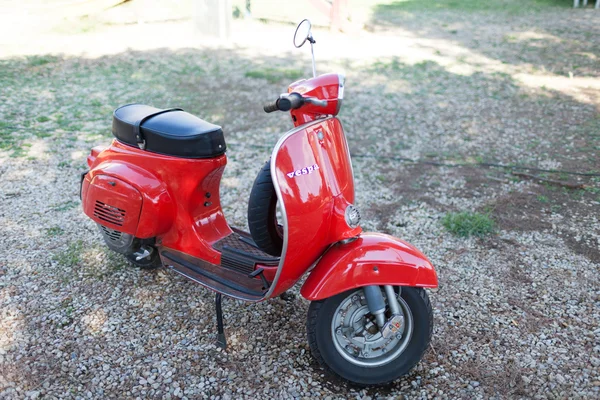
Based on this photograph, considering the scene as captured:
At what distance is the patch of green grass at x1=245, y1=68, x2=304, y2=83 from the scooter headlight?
16.1ft

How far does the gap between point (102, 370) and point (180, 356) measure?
0.37 meters

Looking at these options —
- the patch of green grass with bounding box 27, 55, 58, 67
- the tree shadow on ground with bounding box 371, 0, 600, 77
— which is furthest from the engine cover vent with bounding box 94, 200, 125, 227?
the tree shadow on ground with bounding box 371, 0, 600, 77

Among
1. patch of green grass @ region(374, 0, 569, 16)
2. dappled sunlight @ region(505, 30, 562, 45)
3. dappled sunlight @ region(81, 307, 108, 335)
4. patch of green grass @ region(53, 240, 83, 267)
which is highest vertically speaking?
patch of green grass @ region(374, 0, 569, 16)

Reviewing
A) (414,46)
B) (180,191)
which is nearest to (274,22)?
(414,46)

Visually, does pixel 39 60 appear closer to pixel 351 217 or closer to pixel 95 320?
pixel 95 320

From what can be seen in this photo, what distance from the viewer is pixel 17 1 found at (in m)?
9.50

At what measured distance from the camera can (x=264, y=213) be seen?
8.05 ft

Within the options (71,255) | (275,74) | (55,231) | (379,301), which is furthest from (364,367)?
(275,74)

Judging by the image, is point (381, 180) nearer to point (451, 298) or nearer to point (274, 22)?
point (451, 298)

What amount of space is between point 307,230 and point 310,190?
0.60ft

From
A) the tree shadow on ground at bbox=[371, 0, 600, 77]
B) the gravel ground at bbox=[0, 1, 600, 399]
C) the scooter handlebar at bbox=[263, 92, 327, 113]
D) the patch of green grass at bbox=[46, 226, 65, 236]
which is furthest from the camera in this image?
the tree shadow on ground at bbox=[371, 0, 600, 77]

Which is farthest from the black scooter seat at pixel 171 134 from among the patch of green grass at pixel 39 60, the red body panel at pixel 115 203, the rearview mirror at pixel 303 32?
the patch of green grass at pixel 39 60

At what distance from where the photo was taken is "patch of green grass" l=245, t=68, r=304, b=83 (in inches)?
280

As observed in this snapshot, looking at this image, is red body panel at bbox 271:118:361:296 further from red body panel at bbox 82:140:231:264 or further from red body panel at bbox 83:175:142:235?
red body panel at bbox 83:175:142:235
